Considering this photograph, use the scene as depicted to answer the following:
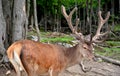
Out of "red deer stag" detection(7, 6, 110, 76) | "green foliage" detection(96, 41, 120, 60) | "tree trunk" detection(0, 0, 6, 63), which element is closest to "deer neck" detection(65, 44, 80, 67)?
"red deer stag" detection(7, 6, 110, 76)

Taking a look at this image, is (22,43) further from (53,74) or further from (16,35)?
(16,35)

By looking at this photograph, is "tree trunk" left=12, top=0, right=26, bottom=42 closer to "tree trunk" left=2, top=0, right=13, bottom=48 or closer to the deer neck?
"tree trunk" left=2, top=0, right=13, bottom=48

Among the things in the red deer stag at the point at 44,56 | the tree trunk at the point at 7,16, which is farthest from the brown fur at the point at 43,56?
the tree trunk at the point at 7,16

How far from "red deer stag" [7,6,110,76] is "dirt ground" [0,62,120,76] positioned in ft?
2.92

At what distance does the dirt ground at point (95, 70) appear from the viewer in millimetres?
8709

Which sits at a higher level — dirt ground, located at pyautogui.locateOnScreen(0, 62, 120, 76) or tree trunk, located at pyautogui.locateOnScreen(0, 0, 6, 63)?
tree trunk, located at pyautogui.locateOnScreen(0, 0, 6, 63)

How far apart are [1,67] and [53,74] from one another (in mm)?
1759

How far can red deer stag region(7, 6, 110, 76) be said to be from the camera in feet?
22.7

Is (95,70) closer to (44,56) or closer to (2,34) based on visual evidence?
(44,56)

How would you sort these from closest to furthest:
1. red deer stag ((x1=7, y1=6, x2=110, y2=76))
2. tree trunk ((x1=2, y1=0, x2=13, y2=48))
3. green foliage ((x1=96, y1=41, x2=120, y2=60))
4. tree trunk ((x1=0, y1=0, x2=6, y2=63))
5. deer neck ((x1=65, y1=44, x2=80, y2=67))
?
red deer stag ((x1=7, y1=6, x2=110, y2=76)), deer neck ((x1=65, y1=44, x2=80, y2=67)), tree trunk ((x1=0, y1=0, x2=6, y2=63)), tree trunk ((x1=2, y1=0, x2=13, y2=48)), green foliage ((x1=96, y1=41, x2=120, y2=60))

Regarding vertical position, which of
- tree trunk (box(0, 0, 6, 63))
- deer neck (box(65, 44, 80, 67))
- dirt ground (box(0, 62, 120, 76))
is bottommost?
dirt ground (box(0, 62, 120, 76))

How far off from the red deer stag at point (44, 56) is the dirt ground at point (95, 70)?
2.92 feet

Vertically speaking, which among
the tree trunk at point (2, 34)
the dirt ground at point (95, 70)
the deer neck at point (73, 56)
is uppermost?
the tree trunk at point (2, 34)

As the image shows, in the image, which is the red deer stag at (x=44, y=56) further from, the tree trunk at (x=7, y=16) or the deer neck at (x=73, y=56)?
the tree trunk at (x=7, y=16)
